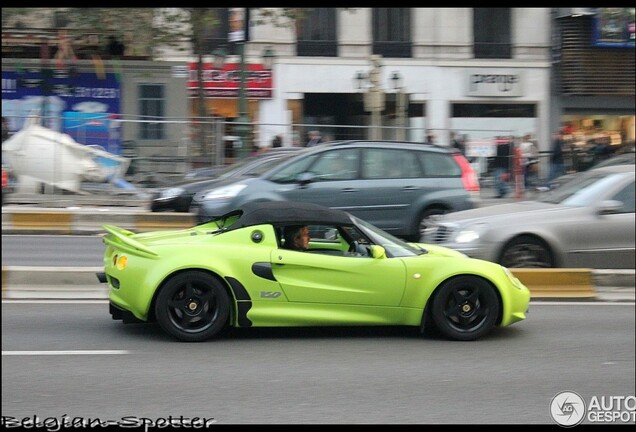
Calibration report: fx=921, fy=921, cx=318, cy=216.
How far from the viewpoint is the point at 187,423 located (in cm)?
561

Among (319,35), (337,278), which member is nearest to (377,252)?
(337,278)

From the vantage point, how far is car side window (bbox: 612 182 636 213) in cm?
1112

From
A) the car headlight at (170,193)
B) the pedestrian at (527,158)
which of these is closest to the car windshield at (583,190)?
the car headlight at (170,193)

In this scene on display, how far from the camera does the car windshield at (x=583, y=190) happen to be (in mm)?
11209

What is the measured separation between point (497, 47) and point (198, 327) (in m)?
24.8

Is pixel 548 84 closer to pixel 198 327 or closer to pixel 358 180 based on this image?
pixel 358 180

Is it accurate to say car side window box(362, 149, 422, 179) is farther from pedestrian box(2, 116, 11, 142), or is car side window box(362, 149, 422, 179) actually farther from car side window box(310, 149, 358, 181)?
pedestrian box(2, 116, 11, 142)

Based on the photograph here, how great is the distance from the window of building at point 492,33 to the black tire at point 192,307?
24.3 meters

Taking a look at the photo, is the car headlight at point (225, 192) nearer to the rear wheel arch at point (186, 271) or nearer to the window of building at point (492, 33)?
the rear wheel arch at point (186, 271)

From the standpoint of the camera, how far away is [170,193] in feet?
51.1

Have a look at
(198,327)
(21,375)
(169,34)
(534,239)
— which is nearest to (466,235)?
(534,239)

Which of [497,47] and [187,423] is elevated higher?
[497,47]

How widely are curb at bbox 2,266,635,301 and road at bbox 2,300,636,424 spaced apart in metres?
0.40

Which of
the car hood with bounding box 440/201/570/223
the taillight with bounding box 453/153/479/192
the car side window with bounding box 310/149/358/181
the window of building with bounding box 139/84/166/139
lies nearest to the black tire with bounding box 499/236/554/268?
the car hood with bounding box 440/201/570/223
